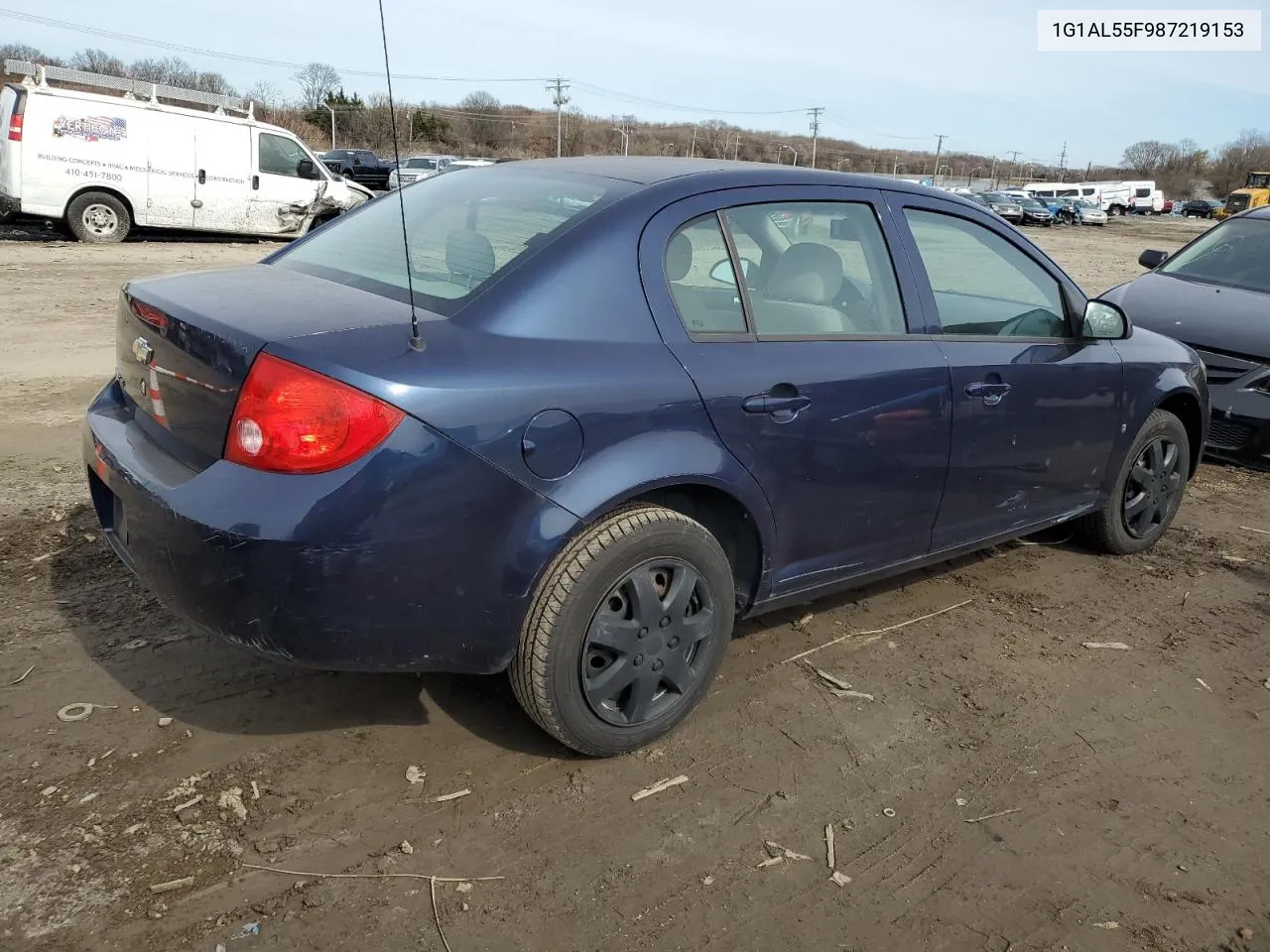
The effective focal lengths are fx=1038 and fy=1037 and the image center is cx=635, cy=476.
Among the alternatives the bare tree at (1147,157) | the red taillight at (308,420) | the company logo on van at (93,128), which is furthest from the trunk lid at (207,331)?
the bare tree at (1147,157)

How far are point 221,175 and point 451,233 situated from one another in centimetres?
1418

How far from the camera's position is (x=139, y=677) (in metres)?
3.26

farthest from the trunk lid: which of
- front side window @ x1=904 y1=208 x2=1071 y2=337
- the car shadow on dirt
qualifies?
front side window @ x1=904 y1=208 x2=1071 y2=337

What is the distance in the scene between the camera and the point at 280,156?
16.2 m

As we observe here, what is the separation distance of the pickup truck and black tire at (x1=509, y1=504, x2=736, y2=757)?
29487mm

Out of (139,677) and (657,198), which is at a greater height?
(657,198)

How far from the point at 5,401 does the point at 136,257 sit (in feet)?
27.6

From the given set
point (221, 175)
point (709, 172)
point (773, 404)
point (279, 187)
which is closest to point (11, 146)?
point (221, 175)

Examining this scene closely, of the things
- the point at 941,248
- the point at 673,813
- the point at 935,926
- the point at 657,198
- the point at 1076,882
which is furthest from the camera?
the point at 941,248

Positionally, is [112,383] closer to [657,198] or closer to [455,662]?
[455,662]

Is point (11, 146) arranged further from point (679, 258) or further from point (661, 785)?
point (661, 785)

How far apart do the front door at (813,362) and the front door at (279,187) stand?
47.6ft

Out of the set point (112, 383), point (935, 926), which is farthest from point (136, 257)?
point (935, 926)

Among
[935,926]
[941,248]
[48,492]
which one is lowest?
[935,926]
